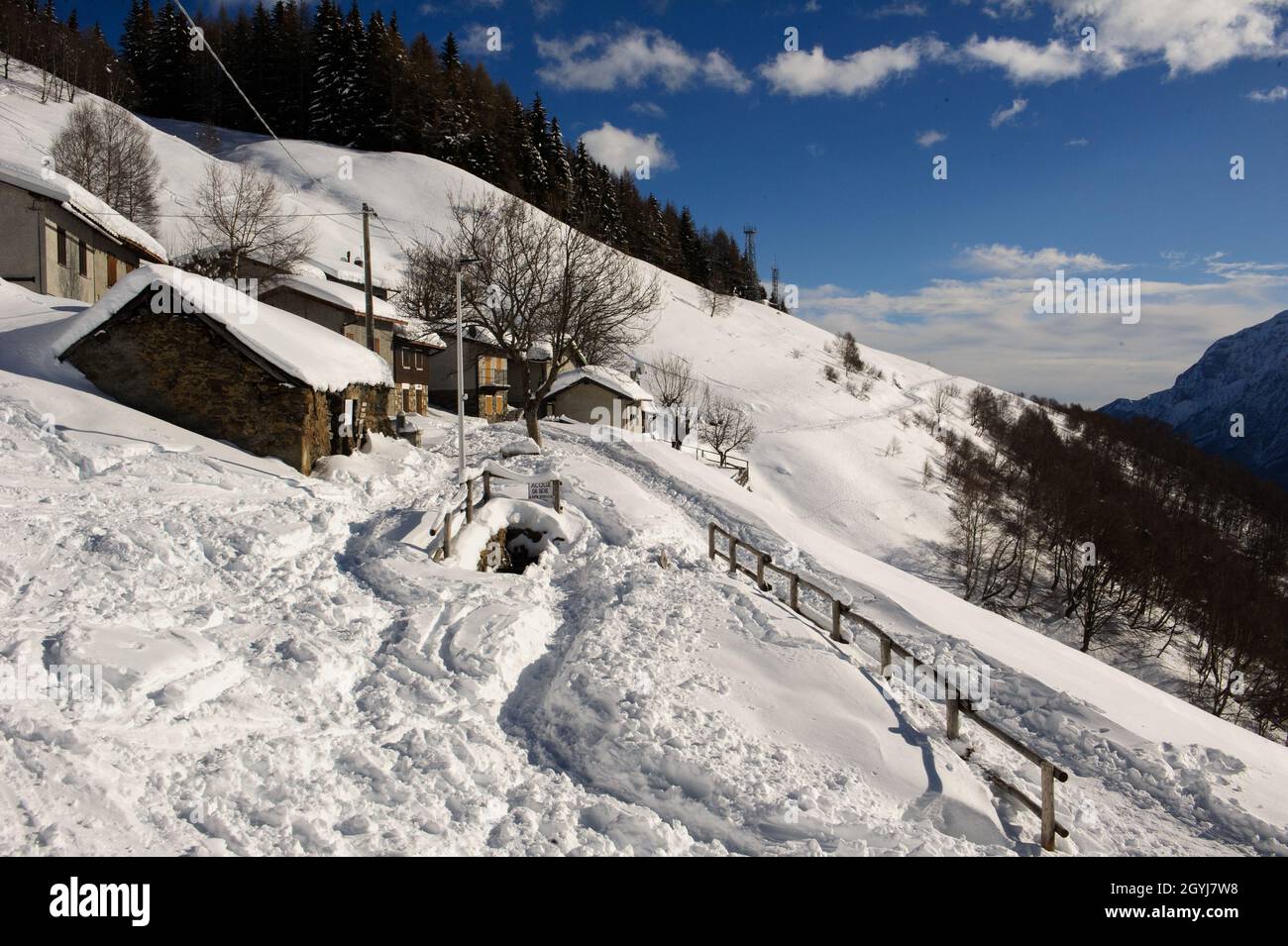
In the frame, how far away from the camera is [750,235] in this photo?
123m

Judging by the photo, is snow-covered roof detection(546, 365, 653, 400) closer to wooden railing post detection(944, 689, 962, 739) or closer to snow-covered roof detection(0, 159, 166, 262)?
snow-covered roof detection(0, 159, 166, 262)

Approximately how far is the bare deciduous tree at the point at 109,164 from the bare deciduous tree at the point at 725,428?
42.6 m

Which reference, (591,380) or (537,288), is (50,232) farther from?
(591,380)

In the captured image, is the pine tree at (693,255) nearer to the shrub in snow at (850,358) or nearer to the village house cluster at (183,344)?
the shrub in snow at (850,358)

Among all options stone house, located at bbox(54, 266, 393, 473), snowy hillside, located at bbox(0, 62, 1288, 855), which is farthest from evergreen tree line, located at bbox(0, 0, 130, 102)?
snowy hillside, located at bbox(0, 62, 1288, 855)

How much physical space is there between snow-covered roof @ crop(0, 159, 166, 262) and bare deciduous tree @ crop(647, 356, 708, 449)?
117ft

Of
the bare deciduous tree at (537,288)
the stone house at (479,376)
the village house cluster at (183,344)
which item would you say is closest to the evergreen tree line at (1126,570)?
the bare deciduous tree at (537,288)

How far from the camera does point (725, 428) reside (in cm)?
5481

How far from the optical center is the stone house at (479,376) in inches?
1788

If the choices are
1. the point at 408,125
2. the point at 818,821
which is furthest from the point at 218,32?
the point at 818,821

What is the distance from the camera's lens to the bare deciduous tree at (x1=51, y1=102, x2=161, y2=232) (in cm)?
4356
